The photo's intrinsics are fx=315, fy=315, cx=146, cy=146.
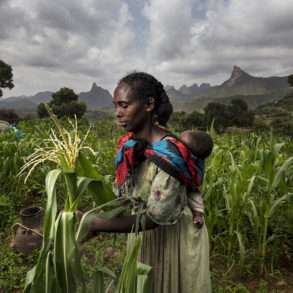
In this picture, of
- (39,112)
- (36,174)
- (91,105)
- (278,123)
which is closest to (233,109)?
(278,123)

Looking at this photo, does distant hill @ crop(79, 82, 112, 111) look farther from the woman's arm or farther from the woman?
the woman's arm

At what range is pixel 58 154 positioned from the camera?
77cm

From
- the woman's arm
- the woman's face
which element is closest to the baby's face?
the woman's face

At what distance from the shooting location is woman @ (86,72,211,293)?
0.88 meters

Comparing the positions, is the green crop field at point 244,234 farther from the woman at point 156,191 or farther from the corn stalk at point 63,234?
the corn stalk at point 63,234

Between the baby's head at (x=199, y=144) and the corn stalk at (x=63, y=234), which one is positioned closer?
the corn stalk at (x=63, y=234)

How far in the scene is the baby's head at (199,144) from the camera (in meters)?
0.98

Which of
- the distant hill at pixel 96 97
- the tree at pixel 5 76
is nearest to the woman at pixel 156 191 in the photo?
the tree at pixel 5 76

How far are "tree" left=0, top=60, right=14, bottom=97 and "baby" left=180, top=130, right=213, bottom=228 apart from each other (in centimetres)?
3021

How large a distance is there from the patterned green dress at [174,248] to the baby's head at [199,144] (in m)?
0.12

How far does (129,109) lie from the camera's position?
3.12 feet

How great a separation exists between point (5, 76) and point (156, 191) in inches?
1218

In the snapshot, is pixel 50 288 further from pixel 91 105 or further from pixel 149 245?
pixel 91 105

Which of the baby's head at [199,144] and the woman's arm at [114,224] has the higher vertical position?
the baby's head at [199,144]
